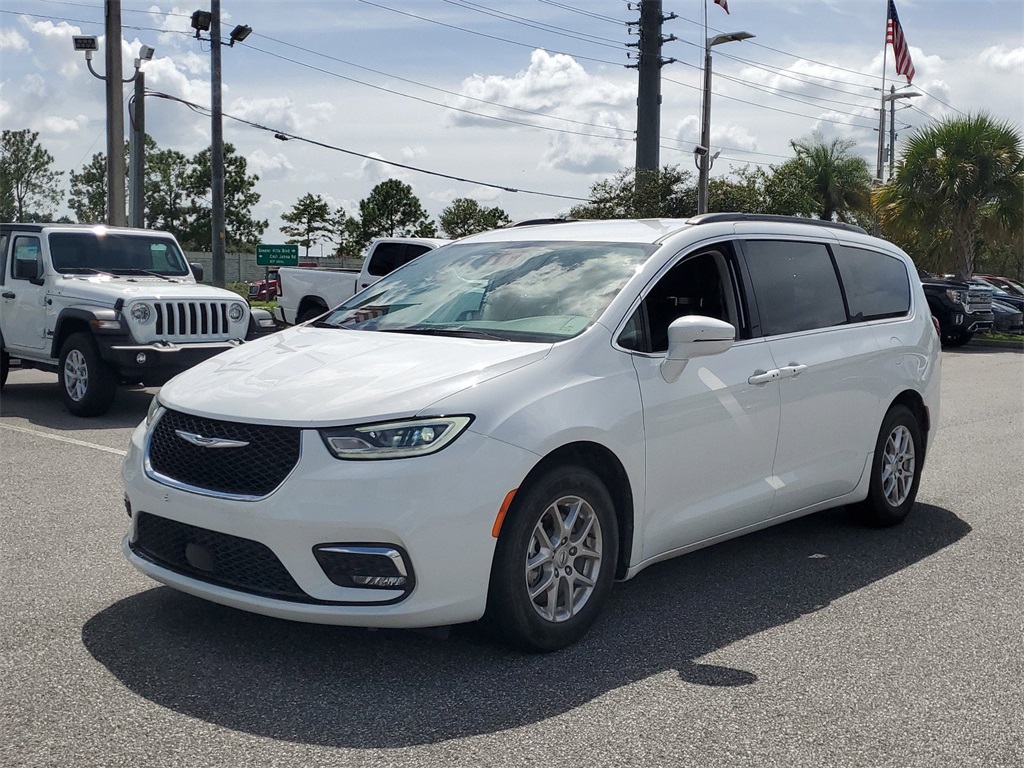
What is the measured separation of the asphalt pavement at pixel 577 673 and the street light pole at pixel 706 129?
74.1 ft

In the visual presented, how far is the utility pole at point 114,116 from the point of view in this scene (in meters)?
21.6

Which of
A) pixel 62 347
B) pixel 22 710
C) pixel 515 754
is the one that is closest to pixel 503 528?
pixel 515 754

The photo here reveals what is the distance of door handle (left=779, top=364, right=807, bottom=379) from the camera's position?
18.1ft

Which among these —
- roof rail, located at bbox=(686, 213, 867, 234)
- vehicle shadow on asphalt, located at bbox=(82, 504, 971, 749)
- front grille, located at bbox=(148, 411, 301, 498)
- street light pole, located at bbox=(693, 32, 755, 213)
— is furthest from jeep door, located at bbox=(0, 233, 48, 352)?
street light pole, located at bbox=(693, 32, 755, 213)

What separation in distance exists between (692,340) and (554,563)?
3.68ft

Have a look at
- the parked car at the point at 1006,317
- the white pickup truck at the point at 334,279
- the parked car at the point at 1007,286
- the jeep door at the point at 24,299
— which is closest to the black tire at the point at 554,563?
the jeep door at the point at 24,299

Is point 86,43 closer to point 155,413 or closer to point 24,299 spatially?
point 24,299

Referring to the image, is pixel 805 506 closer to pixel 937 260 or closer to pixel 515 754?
pixel 515 754

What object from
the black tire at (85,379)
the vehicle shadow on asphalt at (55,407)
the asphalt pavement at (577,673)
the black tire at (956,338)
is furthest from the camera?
the black tire at (956,338)

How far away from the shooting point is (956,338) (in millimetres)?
25359

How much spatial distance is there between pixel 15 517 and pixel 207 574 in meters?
2.87

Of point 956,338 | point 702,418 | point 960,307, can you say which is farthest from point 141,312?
point 956,338

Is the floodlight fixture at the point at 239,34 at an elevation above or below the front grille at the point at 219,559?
above

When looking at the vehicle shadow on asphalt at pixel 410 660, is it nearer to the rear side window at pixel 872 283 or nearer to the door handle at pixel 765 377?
the door handle at pixel 765 377
